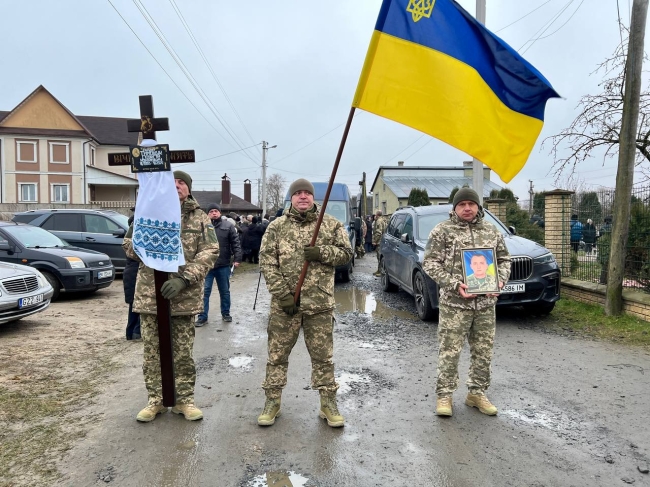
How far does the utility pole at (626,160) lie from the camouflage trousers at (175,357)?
22.1 feet

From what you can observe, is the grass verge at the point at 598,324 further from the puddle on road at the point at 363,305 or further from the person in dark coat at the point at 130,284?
the person in dark coat at the point at 130,284

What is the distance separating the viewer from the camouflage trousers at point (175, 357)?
409 cm

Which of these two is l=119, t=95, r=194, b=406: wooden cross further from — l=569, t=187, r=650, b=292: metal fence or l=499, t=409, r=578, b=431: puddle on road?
l=569, t=187, r=650, b=292: metal fence

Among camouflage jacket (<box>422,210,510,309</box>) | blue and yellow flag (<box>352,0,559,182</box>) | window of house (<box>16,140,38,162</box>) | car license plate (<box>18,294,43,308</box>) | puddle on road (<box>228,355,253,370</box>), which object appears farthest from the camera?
window of house (<box>16,140,38,162</box>)

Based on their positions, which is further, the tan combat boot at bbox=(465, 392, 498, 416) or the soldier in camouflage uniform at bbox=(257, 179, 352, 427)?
the tan combat boot at bbox=(465, 392, 498, 416)

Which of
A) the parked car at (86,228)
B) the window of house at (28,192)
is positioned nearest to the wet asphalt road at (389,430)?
the parked car at (86,228)

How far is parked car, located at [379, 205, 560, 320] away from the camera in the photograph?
24.8 feet

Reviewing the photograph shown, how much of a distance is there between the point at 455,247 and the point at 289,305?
1.60 m

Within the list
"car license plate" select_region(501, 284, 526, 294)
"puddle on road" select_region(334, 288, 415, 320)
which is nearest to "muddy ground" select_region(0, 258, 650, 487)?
"car license plate" select_region(501, 284, 526, 294)

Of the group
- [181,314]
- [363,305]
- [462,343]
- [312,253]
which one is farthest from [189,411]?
[363,305]

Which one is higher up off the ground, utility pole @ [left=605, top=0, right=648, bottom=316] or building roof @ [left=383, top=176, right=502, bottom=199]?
building roof @ [left=383, top=176, right=502, bottom=199]

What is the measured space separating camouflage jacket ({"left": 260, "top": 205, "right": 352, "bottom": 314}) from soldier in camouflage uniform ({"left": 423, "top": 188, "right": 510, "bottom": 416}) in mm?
915

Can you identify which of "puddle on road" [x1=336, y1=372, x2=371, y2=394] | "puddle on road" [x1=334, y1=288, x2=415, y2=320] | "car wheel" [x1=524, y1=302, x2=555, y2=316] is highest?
"car wheel" [x1=524, y1=302, x2=555, y2=316]

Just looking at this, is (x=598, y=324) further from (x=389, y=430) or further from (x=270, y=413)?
(x=270, y=413)
